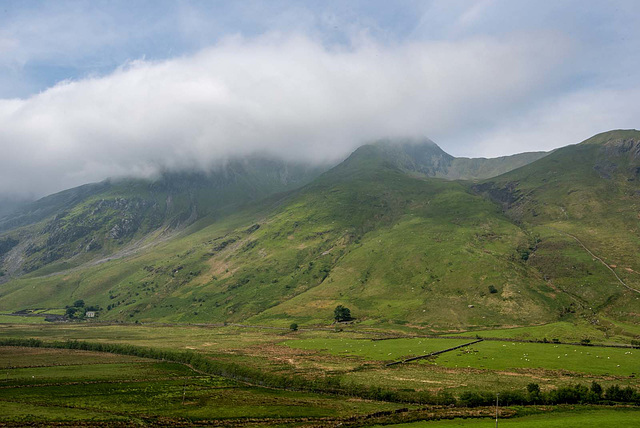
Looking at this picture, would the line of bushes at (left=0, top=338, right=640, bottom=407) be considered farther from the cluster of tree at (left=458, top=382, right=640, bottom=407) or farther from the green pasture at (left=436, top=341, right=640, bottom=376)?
the green pasture at (left=436, top=341, right=640, bottom=376)

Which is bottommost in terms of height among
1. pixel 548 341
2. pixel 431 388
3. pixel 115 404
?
pixel 548 341

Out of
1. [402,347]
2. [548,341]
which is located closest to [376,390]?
[402,347]

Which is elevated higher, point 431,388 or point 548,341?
point 431,388

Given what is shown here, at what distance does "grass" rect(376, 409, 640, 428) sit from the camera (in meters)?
70.1

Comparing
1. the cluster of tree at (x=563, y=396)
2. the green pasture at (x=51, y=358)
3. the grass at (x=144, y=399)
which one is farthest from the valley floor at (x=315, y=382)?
the green pasture at (x=51, y=358)

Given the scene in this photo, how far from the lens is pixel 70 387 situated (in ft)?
344

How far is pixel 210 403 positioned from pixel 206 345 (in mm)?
89709

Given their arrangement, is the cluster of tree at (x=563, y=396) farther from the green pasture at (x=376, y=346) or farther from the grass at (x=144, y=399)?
the green pasture at (x=376, y=346)

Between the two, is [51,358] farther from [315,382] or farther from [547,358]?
[547,358]

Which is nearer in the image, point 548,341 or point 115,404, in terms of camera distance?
point 115,404

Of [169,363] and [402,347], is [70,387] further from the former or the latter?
[402,347]

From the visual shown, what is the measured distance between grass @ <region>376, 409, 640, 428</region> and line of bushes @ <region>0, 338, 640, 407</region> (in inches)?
241

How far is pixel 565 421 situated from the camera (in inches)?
2894

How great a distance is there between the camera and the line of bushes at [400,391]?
284 feet
